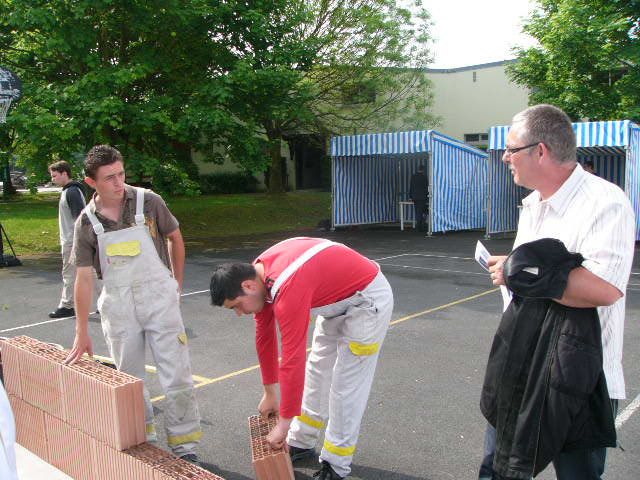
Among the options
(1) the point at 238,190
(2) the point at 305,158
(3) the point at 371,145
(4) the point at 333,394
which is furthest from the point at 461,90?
(4) the point at 333,394

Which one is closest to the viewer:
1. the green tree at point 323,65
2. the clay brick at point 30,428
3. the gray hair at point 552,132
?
the gray hair at point 552,132

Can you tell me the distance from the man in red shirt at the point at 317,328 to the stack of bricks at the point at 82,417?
24.4 inches

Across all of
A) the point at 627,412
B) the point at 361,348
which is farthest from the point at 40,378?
the point at 627,412

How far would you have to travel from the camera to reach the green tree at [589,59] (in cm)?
1848

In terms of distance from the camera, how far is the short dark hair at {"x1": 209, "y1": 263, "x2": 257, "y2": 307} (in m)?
2.70

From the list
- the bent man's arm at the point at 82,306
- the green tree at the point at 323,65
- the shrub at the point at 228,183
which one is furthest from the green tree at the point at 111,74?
the shrub at the point at 228,183

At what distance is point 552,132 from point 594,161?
58.7ft

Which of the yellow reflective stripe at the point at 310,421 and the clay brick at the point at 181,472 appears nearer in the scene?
the clay brick at the point at 181,472

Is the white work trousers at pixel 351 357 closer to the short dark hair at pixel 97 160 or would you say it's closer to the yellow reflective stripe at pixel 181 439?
the yellow reflective stripe at pixel 181 439

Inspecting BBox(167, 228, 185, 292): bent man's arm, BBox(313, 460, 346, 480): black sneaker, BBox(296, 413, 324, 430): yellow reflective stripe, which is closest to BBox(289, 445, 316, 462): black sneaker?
BBox(296, 413, 324, 430): yellow reflective stripe

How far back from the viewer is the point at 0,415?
146 centimetres

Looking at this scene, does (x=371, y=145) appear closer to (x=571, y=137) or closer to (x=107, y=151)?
(x=107, y=151)

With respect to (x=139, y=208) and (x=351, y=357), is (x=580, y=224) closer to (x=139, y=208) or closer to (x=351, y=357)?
(x=351, y=357)

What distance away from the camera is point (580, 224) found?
7.10ft
